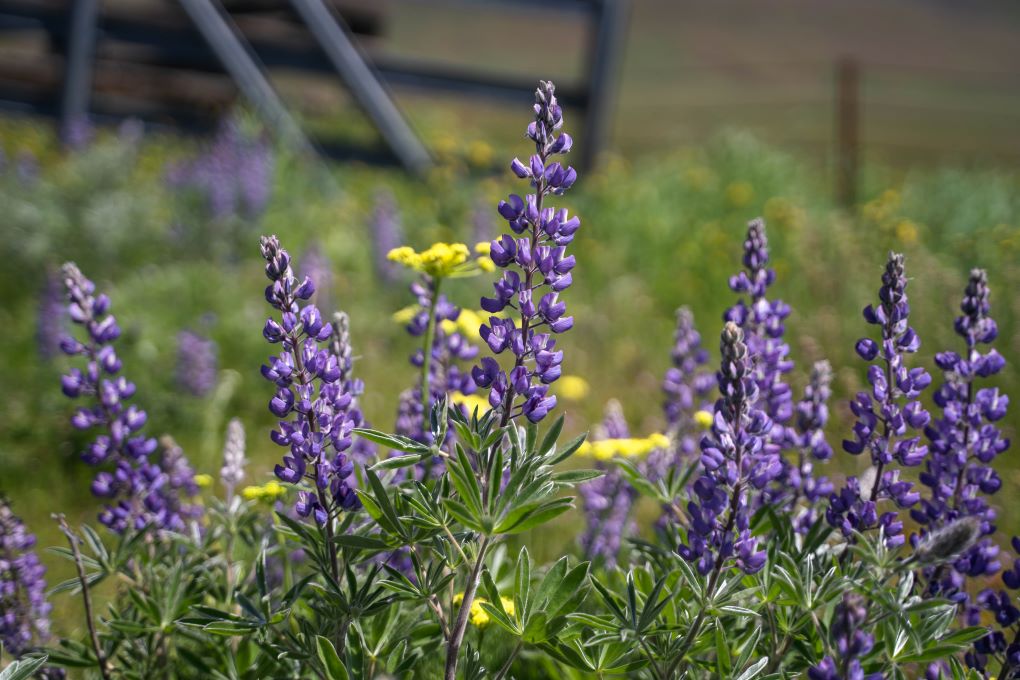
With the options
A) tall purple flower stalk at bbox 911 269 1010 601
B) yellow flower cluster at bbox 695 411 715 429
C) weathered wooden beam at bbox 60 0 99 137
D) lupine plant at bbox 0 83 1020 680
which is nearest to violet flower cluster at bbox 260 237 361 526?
lupine plant at bbox 0 83 1020 680

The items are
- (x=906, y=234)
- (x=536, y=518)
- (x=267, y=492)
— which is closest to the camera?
(x=536, y=518)

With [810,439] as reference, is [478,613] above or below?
below

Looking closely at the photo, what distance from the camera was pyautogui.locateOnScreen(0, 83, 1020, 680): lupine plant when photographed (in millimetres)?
1349

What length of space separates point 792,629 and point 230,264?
162 inches

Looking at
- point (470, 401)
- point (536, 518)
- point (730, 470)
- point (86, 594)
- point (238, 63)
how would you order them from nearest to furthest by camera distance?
point (536, 518) → point (730, 470) → point (86, 594) → point (470, 401) → point (238, 63)

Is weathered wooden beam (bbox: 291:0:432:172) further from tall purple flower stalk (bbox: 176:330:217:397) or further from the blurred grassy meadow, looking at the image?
tall purple flower stalk (bbox: 176:330:217:397)

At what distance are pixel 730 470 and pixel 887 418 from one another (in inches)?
13.6

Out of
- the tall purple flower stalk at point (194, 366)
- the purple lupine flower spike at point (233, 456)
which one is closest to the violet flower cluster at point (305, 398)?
the purple lupine flower spike at point (233, 456)

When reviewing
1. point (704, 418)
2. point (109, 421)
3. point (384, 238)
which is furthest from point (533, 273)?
point (384, 238)

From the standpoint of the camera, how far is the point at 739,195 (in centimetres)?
670

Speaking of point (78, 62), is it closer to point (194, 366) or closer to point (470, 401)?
point (194, 366)

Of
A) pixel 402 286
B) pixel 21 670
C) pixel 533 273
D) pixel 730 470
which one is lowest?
pixel 21 670

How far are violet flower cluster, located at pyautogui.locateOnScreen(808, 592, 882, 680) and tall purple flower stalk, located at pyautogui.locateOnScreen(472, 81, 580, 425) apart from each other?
0.50 metres

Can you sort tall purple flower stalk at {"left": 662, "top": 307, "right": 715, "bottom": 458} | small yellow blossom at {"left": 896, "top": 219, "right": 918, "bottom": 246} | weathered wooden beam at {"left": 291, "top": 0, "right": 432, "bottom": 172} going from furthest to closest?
weathered wooden beam at {"left": 291, "top": 0, "right": 432, "bottom": 172} < small yellow blossom at {"left": 896, "top": 219, "right": 918, "bottom": 246} < tall purple flower stalk at {"left": 662, "top": 307, "right": 715, "bottom": 458}
